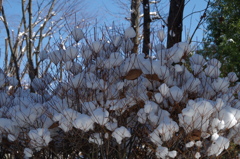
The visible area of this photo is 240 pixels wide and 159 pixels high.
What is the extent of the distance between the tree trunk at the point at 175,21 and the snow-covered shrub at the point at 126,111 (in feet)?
5.41

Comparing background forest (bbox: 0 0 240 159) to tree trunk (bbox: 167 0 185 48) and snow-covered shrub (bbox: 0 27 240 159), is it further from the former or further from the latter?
tree trunk (bbox: 167 0 185 48)

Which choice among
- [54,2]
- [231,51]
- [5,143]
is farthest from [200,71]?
[54,2]

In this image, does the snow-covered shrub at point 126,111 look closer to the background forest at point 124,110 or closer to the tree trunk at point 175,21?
the background forest at point 124,110

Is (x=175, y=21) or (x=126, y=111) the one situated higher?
(x=175, y=21)

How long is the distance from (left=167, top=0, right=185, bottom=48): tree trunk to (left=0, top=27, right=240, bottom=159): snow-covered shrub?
165cm

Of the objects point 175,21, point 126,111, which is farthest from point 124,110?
point 175,21

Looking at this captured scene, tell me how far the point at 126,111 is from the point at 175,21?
2641 millimetres

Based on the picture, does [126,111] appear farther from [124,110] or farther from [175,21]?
[175,21]

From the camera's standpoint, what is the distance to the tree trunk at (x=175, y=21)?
515 cm

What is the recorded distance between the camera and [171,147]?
306cm

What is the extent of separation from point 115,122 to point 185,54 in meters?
1.01

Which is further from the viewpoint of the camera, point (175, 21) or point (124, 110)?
point (175, 21)

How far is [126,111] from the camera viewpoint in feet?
10.1

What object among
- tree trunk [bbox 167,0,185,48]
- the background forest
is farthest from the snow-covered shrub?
tree trunk [bbox 167,0,185,48]
